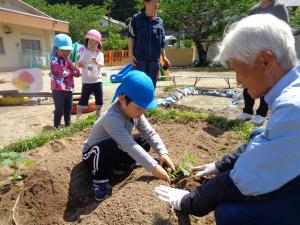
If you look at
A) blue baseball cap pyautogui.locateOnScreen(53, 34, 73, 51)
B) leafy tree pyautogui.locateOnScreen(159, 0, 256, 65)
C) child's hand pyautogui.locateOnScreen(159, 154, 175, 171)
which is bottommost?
child's hand pyautogui.locateOnScreen(159, 154, 175, 171)

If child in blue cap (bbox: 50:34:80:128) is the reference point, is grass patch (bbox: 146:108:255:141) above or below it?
below

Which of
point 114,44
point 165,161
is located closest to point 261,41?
point 165,161

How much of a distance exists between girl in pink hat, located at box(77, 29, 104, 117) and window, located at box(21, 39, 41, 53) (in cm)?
1915

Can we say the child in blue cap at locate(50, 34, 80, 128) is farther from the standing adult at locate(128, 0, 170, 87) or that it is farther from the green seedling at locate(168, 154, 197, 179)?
the green seedling at locate(168, 154, 197, 179)

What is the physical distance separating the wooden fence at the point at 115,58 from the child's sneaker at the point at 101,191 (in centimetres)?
2352

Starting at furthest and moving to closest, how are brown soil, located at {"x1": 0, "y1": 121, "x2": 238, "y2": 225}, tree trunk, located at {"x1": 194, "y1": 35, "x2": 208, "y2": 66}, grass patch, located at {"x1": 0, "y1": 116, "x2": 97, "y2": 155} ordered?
tree trunk, located at {"x1": 194, "y1": 35, "x2": 208, "y2": 66} < grass patch, located at {"x1": 0, "y1": 116, "x2": 97, "y2": 155} < brown soil, located at {"x1": 0, "y1": 121, "x2": 238, "y2": 225}

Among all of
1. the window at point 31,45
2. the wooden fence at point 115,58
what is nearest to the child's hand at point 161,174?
the window at point 31,45

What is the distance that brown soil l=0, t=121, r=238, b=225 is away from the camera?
228cm

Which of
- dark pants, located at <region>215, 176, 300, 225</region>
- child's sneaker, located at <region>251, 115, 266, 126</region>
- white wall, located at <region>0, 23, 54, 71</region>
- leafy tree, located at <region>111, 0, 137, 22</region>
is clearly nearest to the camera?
dark pants, located at <region>215, 176, 300, 225</region>

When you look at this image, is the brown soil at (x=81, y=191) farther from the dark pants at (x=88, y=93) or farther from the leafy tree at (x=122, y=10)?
the leafy tree at (x=122, y=10)

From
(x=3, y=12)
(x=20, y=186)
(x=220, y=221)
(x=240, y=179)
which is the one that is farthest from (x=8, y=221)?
(x=3, y=12)

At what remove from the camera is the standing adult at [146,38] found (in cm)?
482

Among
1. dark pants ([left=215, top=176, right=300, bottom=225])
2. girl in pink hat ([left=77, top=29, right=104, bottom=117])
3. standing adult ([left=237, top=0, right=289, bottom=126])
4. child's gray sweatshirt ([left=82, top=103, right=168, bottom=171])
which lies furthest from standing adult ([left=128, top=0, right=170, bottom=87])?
dark pants ([left=215, top=176, right=300, bottom=225])

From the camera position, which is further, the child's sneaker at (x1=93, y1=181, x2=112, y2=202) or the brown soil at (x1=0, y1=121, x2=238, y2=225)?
the child's sneaker at (x1=93, y1=181, x2=112, y2=202)
